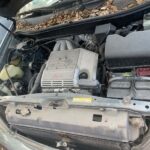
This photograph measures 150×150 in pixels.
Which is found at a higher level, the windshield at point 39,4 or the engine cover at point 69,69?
the windshield at point 39,4

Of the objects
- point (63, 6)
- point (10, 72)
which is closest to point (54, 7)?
point (63, 6)

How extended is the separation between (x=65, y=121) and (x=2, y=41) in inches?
41.0

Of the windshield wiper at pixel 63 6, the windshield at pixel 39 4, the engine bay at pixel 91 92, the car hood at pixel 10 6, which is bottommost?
the engine bay at pixel 91 92

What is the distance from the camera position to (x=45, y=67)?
1.89 meters

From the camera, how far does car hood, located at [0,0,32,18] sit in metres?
1.90

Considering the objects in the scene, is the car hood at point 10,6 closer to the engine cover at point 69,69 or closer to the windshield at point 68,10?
the windshield at point 68,10

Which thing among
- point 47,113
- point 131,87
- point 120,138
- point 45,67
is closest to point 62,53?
point 45,67

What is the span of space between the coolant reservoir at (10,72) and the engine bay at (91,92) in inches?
2.7

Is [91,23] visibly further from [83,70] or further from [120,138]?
[120,138]

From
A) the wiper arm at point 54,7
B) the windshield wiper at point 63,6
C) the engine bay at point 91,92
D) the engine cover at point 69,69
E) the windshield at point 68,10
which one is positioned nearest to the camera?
the engine bay at point 91,92

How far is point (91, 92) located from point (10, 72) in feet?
2.36

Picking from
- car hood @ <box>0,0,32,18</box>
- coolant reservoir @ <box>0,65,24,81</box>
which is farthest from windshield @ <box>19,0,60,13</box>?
coolant reservoir @ <box>0,65,24,81</box>

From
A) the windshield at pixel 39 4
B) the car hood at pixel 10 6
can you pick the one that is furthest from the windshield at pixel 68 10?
the car hood at pixel 10 6

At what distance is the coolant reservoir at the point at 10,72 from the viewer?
6.91ft
